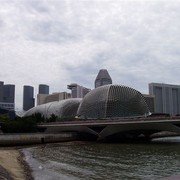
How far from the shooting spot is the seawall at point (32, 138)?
244 ft

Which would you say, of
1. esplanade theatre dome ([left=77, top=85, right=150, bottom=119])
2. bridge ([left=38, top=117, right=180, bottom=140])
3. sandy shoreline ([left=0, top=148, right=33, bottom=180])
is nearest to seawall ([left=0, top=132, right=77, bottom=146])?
bridge ([left=38, top=117, right=180, bottom=140])

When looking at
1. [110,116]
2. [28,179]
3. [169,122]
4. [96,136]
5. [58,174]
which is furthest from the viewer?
[110,116]

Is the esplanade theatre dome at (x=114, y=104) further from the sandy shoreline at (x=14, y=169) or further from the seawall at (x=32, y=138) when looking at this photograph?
the sandy shoreline at (x=14, y=169)

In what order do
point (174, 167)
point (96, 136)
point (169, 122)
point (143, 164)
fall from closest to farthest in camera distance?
1. point (174, 167)
2. point (143, 164)
3. point (169, 122)
4. point (96, 136)

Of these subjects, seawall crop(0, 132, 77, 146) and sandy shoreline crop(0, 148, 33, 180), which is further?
seawall crop(0, 132, 77, 146)

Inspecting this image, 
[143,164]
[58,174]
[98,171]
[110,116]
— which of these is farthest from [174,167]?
[110,116]

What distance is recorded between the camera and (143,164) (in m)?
37.4

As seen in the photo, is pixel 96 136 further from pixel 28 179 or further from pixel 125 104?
pixel 28 179

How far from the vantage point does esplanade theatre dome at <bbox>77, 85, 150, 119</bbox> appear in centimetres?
11638

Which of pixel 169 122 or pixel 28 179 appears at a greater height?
pixel 169 122

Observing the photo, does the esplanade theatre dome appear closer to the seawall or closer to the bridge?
the bridge

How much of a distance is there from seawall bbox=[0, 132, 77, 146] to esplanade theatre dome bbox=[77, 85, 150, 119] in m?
23.3

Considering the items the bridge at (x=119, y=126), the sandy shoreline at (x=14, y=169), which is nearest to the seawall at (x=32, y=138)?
the bridge at (x=119, y=126)

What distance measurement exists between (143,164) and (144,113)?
3160 inches
